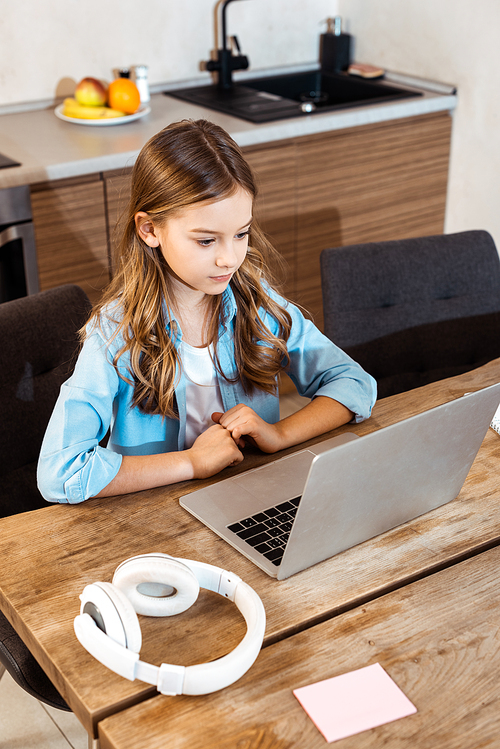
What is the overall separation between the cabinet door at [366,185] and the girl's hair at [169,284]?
1302 millimetres

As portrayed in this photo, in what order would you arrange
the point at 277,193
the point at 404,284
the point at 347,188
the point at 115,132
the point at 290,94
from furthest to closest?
the point at 290,94 < the point at 347,188 < the point at 277,193 < the point at 115,132 < the point at 404,284

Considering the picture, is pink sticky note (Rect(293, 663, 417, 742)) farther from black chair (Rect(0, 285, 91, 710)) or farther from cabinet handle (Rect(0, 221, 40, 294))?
cabinet handle (Rect(0, 221, 40, 294))

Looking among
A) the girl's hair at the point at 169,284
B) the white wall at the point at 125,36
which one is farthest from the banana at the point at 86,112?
the girl's hair at the point at 169,284

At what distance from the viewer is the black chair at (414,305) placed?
179 cm

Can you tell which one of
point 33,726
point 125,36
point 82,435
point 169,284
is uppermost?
point 125,36

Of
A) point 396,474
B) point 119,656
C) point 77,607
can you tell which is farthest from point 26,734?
point 396,474

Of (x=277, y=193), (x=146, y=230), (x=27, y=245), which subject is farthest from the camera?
(x=277, y=193)

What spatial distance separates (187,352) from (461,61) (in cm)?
197

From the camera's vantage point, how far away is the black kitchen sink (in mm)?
2588

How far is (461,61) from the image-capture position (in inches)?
109

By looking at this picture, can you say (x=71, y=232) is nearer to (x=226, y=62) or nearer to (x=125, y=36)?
(x=125, y=36)

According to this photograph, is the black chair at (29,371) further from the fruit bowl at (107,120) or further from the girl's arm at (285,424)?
the fruit bowl at (107,120)

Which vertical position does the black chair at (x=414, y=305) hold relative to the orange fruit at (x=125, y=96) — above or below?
below

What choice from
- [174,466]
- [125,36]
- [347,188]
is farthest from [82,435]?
[125,36]
